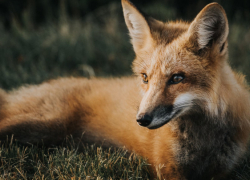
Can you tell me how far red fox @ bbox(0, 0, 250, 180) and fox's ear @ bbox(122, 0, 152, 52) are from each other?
0.01 m

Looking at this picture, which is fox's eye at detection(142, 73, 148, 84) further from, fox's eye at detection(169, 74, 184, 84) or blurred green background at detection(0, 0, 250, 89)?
blurred green background at detection(0, 0, 250, 89)

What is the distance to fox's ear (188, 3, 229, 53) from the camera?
94.0 inches

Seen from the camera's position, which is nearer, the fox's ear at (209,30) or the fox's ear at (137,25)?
the fox's ear at (209,30)

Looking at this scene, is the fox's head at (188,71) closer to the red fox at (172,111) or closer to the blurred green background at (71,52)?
the red fox at (172,111)

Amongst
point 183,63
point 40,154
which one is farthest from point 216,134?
point 40,154

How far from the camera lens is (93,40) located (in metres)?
6.70

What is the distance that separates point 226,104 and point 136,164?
3.63ft

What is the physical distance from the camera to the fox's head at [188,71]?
2320mm

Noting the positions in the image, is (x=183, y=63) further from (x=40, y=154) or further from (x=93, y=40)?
(x=93, y=40)

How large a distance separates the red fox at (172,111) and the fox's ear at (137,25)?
0.01m

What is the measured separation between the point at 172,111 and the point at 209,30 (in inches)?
31.5

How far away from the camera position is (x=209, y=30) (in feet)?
8.11

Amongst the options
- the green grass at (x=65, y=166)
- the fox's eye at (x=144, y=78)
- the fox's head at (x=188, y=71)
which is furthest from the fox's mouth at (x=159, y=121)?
the green grass at (x=65, y=166)

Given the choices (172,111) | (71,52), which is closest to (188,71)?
(172,111)
